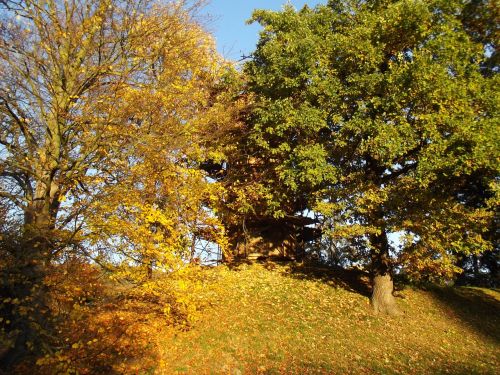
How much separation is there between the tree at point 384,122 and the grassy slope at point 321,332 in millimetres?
1841

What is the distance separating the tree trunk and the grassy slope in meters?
0.49

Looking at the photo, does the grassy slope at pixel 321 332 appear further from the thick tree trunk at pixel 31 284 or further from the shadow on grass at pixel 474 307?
the thick tree trunk at pixel 31 284

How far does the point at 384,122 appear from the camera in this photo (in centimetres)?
1316

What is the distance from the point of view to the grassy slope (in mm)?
11047

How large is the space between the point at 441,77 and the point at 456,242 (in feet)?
16.8

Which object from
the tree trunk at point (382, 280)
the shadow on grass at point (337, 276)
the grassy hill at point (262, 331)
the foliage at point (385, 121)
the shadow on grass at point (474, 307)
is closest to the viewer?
the grassy hill at point (262, 331)

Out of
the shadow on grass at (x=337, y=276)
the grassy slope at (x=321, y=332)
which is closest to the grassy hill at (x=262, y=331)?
the grassy slope at (x=321, y=332)

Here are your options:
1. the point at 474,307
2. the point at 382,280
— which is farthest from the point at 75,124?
the point at 474,307

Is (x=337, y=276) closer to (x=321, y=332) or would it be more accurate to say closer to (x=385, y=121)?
(x=321, y=332)

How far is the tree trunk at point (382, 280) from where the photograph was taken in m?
15.0

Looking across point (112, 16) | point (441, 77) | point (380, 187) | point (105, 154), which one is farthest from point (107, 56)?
point (380, 187)

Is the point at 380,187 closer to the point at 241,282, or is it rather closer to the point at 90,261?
the point at 241,282

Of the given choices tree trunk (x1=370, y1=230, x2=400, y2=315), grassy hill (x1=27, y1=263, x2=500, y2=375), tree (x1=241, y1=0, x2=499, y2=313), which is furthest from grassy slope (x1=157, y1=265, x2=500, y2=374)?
tree (x1=241, y1=0, x2=499, y2=313)

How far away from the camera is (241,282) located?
16750 millimetres
